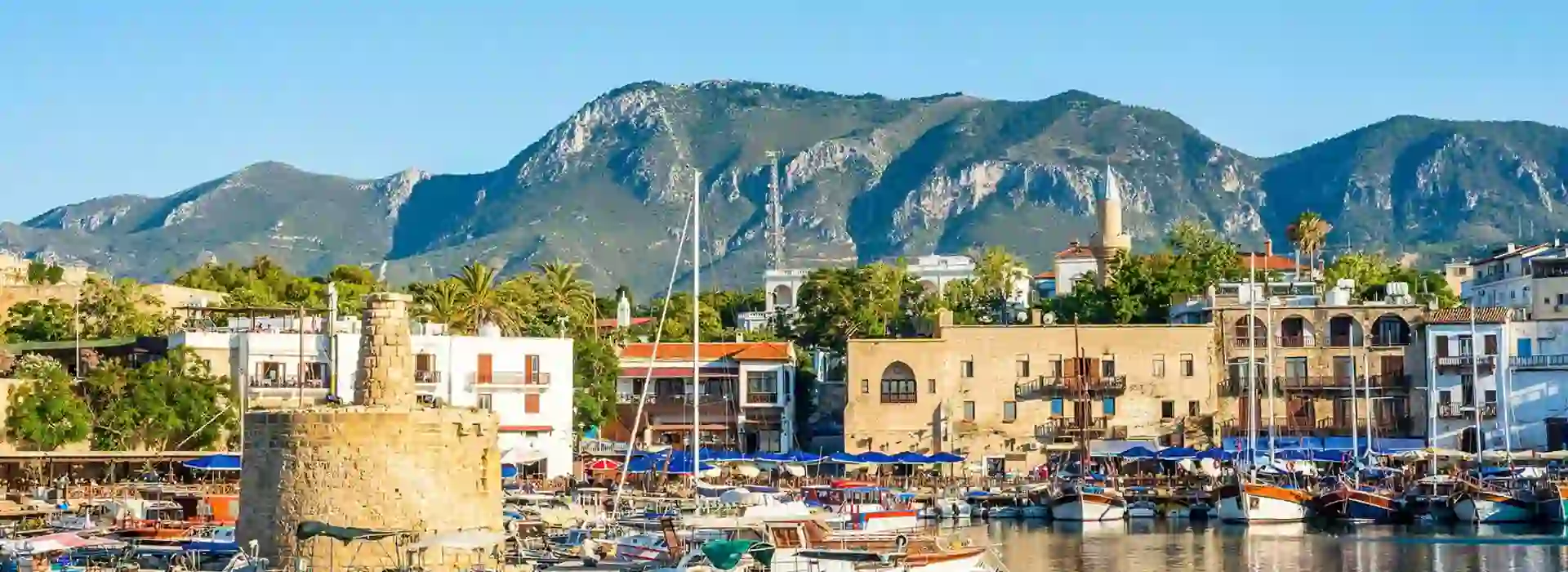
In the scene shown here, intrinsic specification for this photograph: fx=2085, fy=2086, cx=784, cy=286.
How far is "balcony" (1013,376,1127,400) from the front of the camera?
9200cm

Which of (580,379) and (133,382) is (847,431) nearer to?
(580,379)

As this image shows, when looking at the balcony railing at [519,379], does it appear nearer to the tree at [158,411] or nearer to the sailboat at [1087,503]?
the tree at [158,411]

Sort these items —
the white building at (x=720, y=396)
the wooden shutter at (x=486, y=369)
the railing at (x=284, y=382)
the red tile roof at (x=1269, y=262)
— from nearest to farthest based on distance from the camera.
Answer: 1. the railing at (x=284, y=382)
2. the wooden shutter at (x=486, y=369)
3. the white building at (x=720, y=396)
4. the red tile roof at (x=1269, y=262)

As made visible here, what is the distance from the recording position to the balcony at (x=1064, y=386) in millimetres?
92000

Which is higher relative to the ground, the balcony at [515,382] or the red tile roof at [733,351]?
the red tile roof at [733,351]

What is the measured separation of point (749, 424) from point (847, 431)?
21.5ft

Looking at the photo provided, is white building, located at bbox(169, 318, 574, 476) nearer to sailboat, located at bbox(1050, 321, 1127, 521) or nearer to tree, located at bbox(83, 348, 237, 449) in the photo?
tree, located at bbox(83, 348, 237, 449)

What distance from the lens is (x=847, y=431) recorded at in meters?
92.6

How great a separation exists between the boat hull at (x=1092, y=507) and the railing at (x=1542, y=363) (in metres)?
24.5

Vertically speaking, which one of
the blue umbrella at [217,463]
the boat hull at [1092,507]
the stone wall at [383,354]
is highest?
the stone wall at [383,354]

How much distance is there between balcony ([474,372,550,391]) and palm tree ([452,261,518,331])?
1005 cm

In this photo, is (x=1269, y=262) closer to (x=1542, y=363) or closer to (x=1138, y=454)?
(x=1542, y=363)

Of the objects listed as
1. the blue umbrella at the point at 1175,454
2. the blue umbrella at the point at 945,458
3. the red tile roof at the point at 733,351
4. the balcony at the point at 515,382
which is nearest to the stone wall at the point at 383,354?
the balcony at the point at 515,382

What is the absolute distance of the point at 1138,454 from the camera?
281ft
